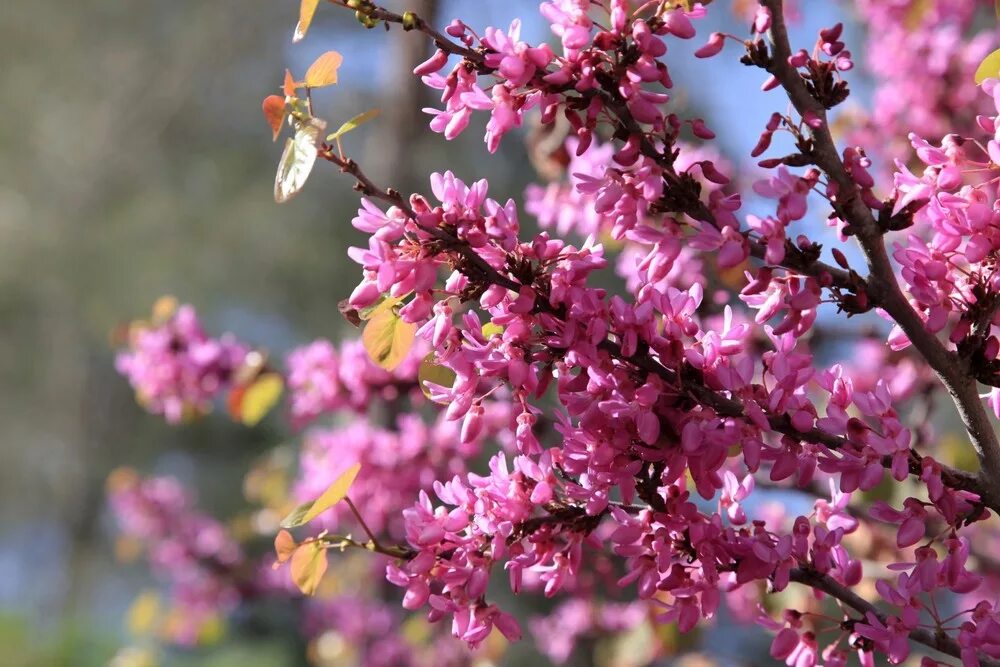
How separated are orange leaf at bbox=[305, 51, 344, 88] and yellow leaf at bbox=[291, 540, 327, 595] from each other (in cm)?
32

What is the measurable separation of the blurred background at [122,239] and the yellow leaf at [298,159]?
5.01 metres

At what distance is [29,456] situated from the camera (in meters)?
6.61

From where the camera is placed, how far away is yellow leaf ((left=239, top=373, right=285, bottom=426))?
1.17 meters

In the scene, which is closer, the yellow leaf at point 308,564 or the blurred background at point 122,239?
the yellow leaf at point 308,564

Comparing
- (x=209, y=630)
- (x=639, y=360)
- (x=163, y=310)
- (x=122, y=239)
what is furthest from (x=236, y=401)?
(x=122, y=239)

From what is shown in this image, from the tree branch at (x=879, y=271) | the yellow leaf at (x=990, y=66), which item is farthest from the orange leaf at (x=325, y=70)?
the yellow leaf at (x=990, y=66)

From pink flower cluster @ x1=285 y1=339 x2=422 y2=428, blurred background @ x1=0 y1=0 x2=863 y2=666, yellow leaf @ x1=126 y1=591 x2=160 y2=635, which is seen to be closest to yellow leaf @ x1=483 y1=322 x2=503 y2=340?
pink flower cluster @ x1=285 y1=339 x2=422 y2=428

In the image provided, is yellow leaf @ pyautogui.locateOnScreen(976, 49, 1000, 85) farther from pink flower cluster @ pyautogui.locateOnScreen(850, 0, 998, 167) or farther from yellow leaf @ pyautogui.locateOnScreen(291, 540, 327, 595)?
pink flower cluster @ pyautogui.locateOnScreen(850, 0, 998, 167)

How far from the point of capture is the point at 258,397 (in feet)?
3.84

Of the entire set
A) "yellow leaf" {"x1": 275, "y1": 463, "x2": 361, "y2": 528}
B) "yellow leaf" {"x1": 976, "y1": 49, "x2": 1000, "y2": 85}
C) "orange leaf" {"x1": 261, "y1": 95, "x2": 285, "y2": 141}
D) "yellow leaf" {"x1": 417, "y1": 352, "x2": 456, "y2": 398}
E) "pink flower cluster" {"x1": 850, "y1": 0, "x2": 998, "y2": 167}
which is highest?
"pink flower cluster" {"x1": 850, "y1": 0, "x2": 998, "y2": 167}

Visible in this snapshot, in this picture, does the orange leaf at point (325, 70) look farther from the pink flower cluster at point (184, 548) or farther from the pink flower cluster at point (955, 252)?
the pink flower cluster at point (184, 548)

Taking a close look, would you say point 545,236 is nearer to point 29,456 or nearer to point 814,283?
point 814,283

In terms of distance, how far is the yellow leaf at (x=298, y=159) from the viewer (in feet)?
1.85

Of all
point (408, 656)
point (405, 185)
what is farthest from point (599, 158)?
point (408, 656)
